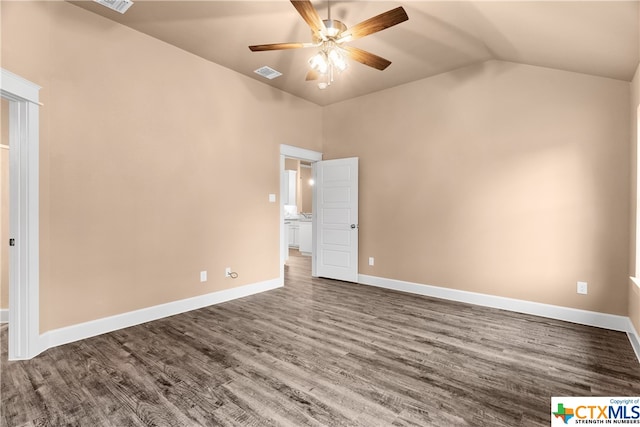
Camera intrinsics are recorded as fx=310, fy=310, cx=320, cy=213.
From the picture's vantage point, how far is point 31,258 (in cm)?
262

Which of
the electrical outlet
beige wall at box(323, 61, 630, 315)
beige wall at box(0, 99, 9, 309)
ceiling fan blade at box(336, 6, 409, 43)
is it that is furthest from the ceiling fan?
the electrical outlet

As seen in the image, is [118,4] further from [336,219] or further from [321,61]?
[336,219]

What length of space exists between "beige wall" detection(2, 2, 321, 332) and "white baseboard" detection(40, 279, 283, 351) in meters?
0.07

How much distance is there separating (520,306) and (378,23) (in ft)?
11.7

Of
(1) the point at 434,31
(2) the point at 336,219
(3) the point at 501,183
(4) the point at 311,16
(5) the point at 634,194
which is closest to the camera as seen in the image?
(4) the point at 311,16

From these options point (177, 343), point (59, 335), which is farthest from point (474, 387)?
point (59, 335)

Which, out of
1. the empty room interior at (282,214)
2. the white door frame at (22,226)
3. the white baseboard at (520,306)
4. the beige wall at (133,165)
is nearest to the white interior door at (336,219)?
the empty room interior at (282,214)

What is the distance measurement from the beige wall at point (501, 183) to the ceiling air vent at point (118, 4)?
3427 mm

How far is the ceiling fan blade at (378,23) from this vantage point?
217 centimetres

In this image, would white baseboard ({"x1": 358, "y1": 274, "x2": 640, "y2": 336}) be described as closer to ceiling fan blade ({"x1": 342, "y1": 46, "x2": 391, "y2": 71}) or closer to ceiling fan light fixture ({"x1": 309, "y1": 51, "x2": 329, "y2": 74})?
ceiling fan blade ({"x1": 342, "y1": 46, "x2": 391, "y2": 71})

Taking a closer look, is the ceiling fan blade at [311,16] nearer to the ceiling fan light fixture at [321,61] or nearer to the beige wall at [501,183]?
the ceiling fan light fixture at [321,61]

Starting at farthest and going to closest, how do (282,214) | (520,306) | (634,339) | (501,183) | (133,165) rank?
(282,214) → (501,183) → (520,306) → (133,165) → (634,339)

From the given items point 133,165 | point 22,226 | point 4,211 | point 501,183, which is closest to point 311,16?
point 133,165

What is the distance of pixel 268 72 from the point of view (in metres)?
4.30
